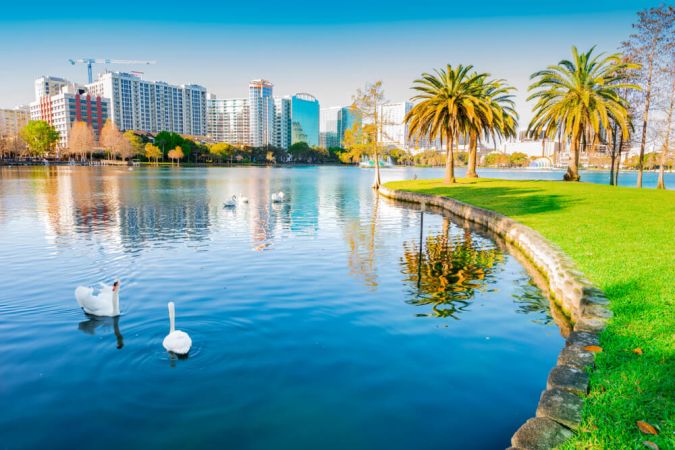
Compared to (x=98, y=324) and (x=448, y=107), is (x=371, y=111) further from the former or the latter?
(x=98, y=324)

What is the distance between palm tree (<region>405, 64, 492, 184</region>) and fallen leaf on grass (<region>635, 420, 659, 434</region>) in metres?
36.9

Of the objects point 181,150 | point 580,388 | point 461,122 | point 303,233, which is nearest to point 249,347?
point 580,388

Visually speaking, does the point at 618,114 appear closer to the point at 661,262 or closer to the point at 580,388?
the point at 661,262

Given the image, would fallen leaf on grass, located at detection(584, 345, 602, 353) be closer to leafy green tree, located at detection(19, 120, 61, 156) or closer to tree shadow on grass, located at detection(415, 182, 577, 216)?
tree shadow on grass, located at detection(415, 182, 577, 216)

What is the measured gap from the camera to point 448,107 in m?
40.5

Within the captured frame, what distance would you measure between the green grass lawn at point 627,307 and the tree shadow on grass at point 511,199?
119 cm

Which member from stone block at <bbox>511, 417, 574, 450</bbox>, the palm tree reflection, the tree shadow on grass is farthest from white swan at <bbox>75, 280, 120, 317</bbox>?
the tree shadow on grass

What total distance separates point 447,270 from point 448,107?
30.0 meters

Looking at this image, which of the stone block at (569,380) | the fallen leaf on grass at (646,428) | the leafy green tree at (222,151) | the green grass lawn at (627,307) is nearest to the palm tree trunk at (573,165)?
the green grass lawn at (627,307)

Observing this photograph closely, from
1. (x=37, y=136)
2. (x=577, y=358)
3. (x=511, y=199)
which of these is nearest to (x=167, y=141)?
(x=37, y=136)

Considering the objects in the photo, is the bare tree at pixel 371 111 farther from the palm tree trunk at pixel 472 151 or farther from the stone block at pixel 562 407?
the stone block at pixel 562 407

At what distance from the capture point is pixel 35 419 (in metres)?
5.94

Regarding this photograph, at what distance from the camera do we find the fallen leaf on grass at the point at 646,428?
14.5ft

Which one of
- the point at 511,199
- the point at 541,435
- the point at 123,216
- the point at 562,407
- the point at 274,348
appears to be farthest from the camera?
the point at 511,199
